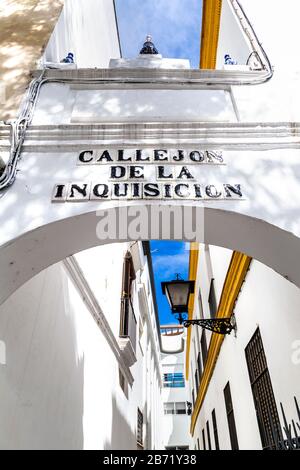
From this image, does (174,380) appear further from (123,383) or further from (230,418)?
(230,418)

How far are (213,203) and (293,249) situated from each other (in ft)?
2.13

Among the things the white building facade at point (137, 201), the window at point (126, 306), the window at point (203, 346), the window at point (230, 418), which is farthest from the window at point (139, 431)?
the white building facade at point (137, 201)

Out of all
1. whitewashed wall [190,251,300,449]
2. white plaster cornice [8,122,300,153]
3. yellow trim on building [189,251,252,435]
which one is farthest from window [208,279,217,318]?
white plaster cornice [8,122,300,153]

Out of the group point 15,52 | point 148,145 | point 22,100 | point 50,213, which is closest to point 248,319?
point 148,145

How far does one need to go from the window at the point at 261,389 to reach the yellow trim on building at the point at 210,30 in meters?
6.39

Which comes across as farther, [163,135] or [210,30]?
[210,30]

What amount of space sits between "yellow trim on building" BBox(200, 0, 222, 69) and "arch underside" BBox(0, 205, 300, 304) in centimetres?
666

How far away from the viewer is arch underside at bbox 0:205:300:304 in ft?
7.77

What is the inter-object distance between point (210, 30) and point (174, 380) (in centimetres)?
2462

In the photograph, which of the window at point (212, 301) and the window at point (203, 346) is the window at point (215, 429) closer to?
the window at point (203, 346)

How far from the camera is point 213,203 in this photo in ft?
7.93

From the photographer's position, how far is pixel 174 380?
26.4m

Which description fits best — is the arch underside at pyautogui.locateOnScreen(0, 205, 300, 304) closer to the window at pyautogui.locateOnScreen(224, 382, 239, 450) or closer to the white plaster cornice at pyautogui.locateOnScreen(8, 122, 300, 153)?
the white plaster cornice at pyautogui.locateOnScreen(8, 122, 300, 153)

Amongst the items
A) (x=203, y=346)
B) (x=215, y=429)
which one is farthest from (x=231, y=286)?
(x=203, y=346)
